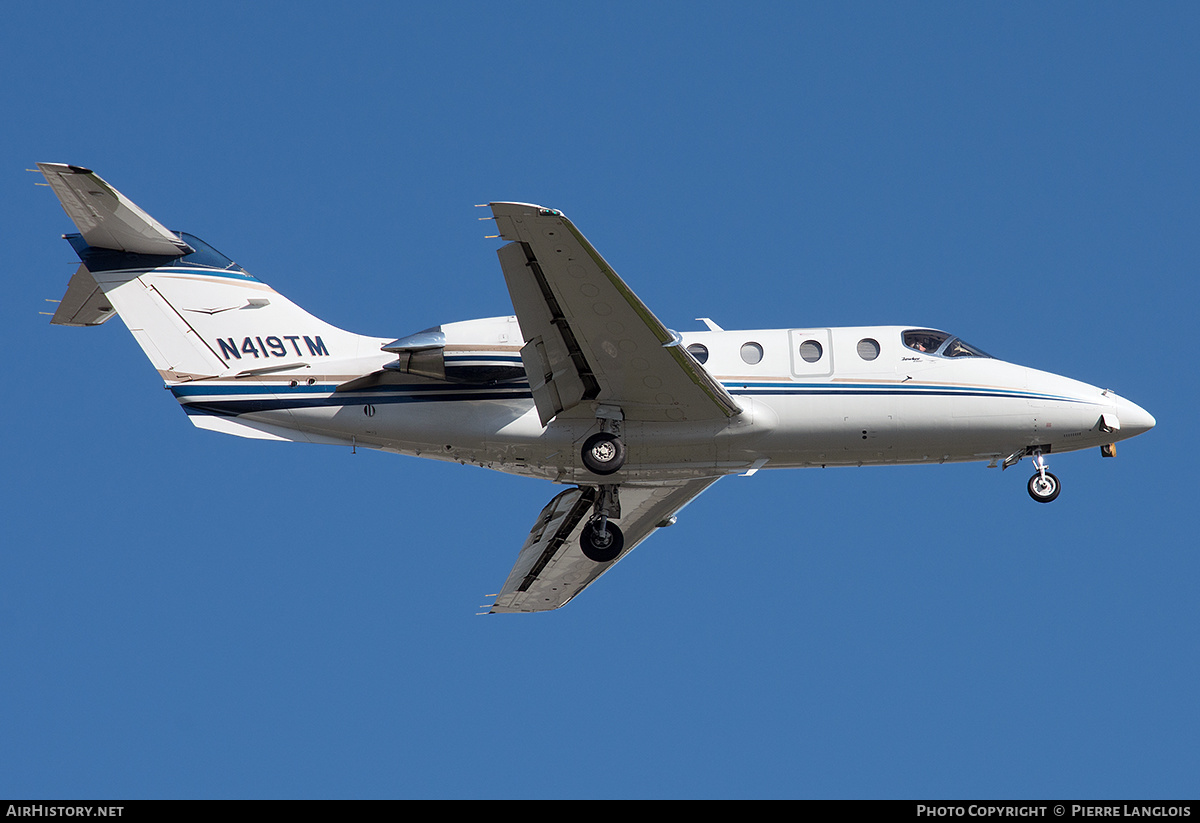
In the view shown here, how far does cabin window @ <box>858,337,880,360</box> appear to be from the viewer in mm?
19797

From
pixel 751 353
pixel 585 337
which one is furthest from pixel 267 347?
pixel 751 353

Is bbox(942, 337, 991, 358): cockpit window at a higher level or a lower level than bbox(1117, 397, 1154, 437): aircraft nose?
higher

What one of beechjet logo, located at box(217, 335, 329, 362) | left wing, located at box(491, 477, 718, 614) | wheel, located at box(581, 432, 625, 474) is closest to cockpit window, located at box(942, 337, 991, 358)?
left wing, located at box(491, 477, 718, 614)

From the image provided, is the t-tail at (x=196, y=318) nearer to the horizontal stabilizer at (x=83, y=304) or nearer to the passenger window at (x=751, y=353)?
the horizontal stabilizer at (x=83, y=304)

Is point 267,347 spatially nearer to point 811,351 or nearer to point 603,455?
point 603,455

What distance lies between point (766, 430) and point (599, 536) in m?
3.37

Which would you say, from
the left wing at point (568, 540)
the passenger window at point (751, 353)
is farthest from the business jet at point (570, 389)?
the left wing at point (568, 540)

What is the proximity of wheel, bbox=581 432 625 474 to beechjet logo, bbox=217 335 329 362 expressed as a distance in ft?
14.9

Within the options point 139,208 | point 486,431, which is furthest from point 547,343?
point 139,208

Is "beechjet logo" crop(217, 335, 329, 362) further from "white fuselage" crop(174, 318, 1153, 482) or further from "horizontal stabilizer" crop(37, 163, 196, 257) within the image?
"horizontal stabilizer" crop(37, 163, 196, 257)

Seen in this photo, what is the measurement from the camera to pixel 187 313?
65.7ft
